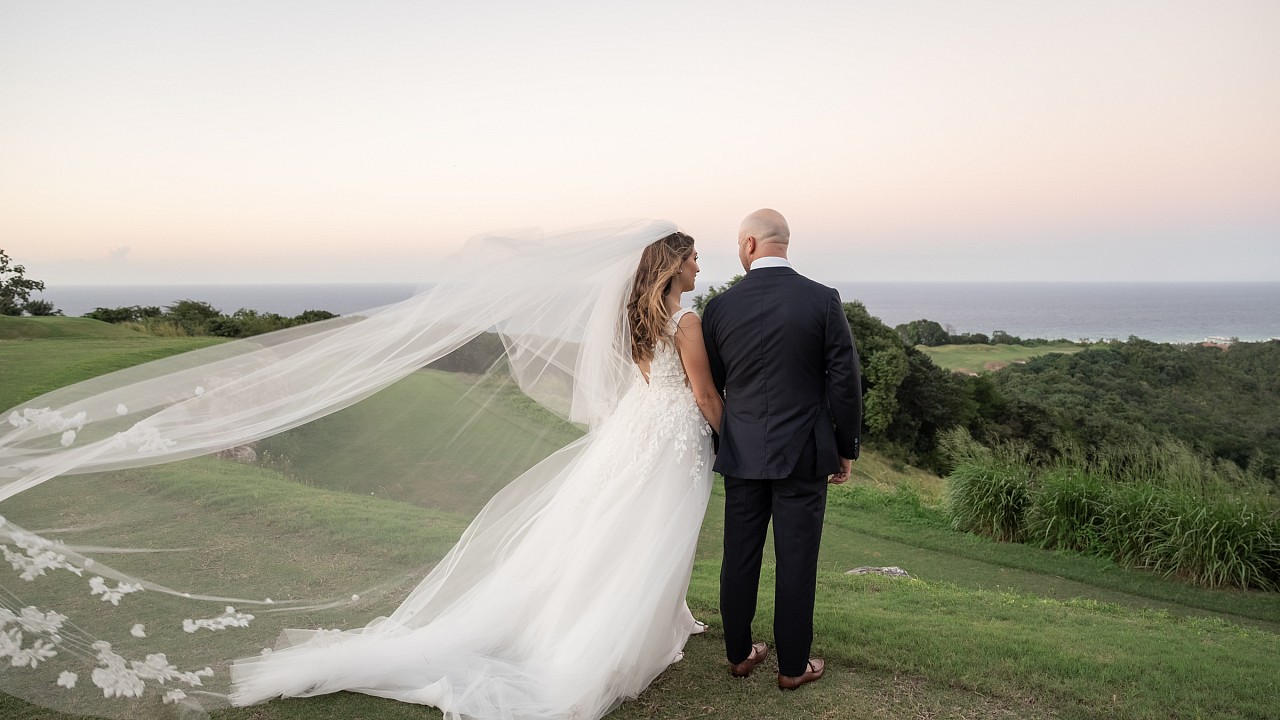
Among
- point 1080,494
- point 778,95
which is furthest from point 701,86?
point 1080,494

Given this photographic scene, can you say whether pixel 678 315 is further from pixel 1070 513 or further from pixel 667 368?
pixel 1070 513

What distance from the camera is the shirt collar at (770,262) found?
360cm

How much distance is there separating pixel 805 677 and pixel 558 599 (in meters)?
1.33

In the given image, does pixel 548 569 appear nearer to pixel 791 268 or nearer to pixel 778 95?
pixel 791 268

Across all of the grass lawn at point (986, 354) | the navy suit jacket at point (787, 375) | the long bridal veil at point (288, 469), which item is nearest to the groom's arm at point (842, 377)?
the navy suit jacket at point (787, 375)

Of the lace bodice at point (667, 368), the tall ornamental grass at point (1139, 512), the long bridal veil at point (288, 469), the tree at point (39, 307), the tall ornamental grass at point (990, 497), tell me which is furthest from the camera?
the tree at point (39, 307)

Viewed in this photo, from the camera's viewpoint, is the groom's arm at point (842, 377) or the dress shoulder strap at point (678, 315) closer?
the groom's arm at point (842, 377)

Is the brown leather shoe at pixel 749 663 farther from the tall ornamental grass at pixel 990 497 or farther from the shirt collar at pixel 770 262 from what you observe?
the tall ornamental grass at pixel 990 497

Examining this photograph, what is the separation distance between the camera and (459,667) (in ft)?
11.6

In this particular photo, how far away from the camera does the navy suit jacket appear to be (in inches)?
137

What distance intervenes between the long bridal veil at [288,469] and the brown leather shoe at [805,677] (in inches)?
63.5

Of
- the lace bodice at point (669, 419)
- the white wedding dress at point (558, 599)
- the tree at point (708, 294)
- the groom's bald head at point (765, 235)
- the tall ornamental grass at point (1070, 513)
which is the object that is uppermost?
the tree at point (708, 294)

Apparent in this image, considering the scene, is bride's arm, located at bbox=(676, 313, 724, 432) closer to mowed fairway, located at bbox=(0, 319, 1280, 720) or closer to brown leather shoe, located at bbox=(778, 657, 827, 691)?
mowed fairway, located at bbox=(0, 319, 1280, 720)

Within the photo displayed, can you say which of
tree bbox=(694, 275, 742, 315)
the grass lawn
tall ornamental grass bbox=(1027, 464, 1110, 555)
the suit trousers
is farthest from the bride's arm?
the grass lawn
